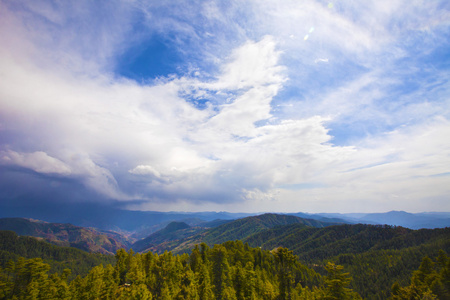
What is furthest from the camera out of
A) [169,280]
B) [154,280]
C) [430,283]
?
[430,283]

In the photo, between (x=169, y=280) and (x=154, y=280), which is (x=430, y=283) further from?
(x=154, y=280)

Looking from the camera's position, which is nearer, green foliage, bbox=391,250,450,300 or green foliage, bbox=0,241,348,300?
green foliage, bbox=0,241,348,300

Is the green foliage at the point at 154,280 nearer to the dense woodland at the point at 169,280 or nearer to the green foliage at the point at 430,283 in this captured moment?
the dense woodland at the point at 169,280

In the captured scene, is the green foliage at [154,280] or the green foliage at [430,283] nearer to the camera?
the green foliage at [154,280]

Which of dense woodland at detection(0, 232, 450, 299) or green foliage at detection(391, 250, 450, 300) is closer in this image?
dense woodland at detection(0, 232, 450, 299)

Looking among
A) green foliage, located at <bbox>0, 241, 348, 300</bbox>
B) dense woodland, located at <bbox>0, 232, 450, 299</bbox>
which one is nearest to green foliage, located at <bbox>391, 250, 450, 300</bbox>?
dense woodland, located at <bbox>0, 232, 450, 299</bbox>

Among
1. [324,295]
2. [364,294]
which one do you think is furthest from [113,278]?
[364,294]

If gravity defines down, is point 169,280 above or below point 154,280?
above

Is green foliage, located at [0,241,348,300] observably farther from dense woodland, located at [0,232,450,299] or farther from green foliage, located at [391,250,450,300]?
green foliage, located at [391,250,450,300]

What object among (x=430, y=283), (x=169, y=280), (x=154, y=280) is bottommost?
(x=430, y=283)

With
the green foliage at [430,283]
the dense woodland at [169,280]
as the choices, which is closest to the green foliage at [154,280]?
the dense woodland at [169,280]

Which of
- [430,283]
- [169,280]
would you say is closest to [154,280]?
[169,280]

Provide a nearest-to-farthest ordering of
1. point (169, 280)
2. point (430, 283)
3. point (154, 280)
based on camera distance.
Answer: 1. point (169, 280)
2. point (154, 280)
3. point (430, 283)

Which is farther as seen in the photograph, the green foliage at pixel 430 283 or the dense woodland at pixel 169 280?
the green foliage at pixel 430 283
